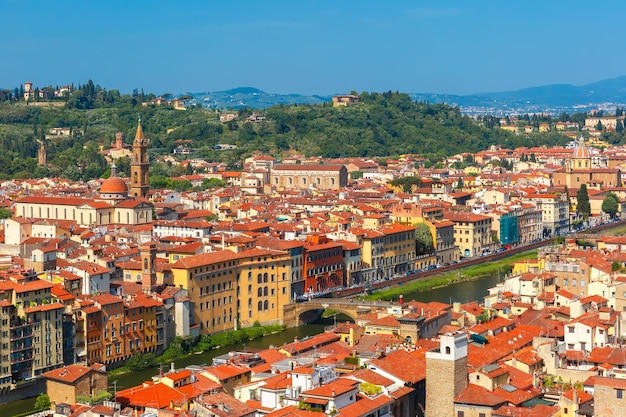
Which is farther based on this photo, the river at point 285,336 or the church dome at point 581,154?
the church dome at point 581,154

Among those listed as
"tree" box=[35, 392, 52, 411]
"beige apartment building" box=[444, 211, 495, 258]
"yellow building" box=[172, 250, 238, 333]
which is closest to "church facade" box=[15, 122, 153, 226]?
"beige apartment building" box=[444, 211, 495, 258]

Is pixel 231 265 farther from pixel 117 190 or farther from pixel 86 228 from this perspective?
pixel 117 190

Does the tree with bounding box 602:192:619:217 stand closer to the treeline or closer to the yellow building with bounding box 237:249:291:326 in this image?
the treeline

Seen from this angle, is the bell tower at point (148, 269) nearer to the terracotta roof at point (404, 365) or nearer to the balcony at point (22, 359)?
the balcony at point (22, 359)

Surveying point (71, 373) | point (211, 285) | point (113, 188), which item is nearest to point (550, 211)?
point (113, 188)

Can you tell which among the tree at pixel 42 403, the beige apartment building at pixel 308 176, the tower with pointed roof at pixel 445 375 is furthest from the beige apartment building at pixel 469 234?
the tower with pointed roof at pixel 445 375

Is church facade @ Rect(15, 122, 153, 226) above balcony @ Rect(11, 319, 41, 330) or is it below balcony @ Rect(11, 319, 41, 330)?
above
